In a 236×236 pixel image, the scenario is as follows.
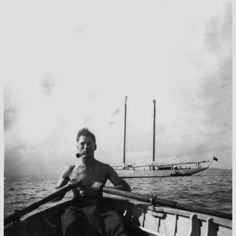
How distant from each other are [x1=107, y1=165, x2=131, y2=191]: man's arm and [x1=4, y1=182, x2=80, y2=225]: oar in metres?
0.25

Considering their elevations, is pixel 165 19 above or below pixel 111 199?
above

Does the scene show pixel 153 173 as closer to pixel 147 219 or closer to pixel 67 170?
pixel 147 219

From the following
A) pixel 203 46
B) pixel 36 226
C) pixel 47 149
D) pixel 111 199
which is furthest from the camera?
pixel 47 149

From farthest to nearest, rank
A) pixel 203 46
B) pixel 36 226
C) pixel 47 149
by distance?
1. pixel 47 149
2. pixel 203 46
3. pixel 36 226

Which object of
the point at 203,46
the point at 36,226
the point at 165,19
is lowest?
the point at 36,226

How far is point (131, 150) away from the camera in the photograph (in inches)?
109

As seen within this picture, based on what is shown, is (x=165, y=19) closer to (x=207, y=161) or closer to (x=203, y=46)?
(x=203, y=46)

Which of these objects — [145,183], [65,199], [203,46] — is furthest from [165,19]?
[65,199]

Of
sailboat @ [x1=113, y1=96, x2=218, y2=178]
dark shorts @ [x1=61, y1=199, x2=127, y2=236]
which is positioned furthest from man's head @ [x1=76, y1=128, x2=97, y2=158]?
dark shorts @ [x1=61, y1=199, x2=127, y2=236]

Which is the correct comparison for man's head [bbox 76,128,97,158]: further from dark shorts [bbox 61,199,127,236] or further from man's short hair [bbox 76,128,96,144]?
dark shorts [bbox 61,199,127,236]

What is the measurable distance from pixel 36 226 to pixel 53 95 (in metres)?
1.11

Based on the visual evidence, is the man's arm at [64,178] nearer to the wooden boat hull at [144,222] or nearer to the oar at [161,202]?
the wooden boat hull at [144,222]

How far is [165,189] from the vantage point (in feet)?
8.71

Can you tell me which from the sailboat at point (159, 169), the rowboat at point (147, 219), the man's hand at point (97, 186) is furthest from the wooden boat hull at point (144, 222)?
the sailboat at point (159, 169)
